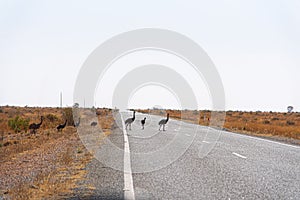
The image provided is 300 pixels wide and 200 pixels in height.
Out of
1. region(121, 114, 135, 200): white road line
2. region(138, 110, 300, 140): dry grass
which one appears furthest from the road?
region(138, 110, 300, 140): dry grass

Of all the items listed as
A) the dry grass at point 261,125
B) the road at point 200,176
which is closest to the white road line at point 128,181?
the road at point 200,176

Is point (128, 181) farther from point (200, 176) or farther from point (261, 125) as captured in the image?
point (261, 125)

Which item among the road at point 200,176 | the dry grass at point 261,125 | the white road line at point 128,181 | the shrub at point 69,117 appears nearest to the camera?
the white road line at point 128,181

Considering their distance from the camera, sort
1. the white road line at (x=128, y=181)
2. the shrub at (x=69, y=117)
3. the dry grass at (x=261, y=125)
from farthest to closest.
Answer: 1. the shrub at (x=69, y=117)
2. the dry grass at (x=261, y=125)
3. the white road line at (x=128, y=181)

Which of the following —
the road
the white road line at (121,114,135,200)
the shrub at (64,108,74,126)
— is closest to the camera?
the white road line at (121,114,135,200)

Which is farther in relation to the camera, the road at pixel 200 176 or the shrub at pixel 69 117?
the shrub at pixel 69 117

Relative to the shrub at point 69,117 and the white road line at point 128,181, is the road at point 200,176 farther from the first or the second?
the shrub at point 69,117

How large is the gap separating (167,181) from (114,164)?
2940mm

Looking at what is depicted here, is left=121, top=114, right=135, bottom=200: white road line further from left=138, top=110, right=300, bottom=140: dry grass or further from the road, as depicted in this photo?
left=138, top=110, right=300, bottom=140: dry grass

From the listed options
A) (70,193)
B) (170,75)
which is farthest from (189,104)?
(70,193)

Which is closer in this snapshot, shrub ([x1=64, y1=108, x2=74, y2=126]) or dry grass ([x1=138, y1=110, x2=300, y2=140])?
dry grass ([x1=138, y1=110, x2=300, y2=140])

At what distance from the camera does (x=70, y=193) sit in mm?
7281

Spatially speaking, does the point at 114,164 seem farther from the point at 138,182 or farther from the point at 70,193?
the point at 70,193

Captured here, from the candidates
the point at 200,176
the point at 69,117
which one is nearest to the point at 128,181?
the point at 200,176
